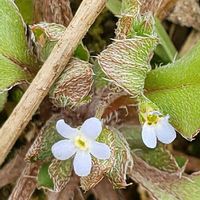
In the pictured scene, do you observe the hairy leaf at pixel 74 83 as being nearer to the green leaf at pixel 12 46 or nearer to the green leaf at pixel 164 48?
the green leaf at pixel 12 46

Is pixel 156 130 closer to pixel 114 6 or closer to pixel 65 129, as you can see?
pixel 65 129

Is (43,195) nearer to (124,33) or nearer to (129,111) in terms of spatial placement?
(129,111)

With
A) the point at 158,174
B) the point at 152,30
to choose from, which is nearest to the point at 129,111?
the point at 158,174

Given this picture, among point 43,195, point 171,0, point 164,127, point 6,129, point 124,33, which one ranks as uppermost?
point 171,0

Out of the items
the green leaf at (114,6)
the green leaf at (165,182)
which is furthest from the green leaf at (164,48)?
the green leaf at (165,182)

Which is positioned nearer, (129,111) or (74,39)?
(74,39)
